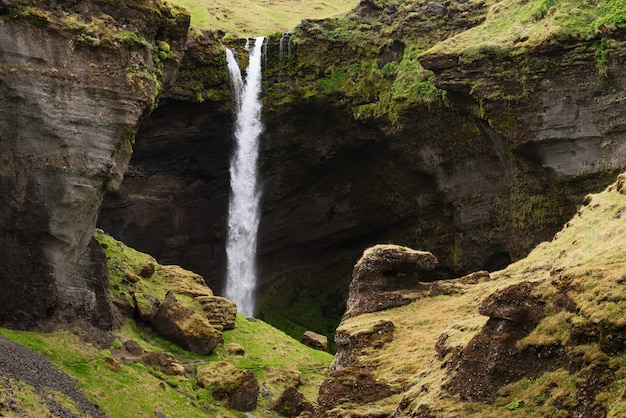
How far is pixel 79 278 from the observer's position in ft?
157

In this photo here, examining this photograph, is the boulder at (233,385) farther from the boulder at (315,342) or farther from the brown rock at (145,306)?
the boulder at (315,342)

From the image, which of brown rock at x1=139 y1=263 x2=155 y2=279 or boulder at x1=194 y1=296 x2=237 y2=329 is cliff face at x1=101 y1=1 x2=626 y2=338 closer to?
brown rock at x1=139 y1=263 x2=155 y2=279

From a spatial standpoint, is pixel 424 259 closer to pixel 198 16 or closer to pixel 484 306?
pixel 484 306

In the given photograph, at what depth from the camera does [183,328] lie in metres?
52.1

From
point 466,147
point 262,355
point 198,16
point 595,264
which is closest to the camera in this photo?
point 595,264

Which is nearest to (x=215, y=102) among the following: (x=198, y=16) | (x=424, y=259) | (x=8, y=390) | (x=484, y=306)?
(x=198, y=16)

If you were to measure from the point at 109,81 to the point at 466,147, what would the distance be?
31198mm

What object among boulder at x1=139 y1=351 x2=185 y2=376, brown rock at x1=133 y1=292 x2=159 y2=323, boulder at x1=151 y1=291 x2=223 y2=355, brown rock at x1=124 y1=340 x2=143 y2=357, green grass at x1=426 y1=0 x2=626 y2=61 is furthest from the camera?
green grass at x1=426 y1=0 x2=626 y2=61

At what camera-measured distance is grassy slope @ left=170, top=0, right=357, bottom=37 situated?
84.2 metres

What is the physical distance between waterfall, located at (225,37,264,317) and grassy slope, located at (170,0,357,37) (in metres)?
8.25

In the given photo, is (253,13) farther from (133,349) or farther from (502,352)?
(502,352)

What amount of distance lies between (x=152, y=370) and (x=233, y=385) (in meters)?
4.52

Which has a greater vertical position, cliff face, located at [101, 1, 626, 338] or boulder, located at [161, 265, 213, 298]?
cliff face, located at [101, 1, 626, 338]

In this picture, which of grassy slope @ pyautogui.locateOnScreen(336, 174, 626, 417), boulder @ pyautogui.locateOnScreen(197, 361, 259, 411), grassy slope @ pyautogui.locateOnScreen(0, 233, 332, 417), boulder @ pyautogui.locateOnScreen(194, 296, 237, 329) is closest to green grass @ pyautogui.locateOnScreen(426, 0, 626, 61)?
boulder @ pyautogui.locateOnScreen(194, 296, 237, 329)
